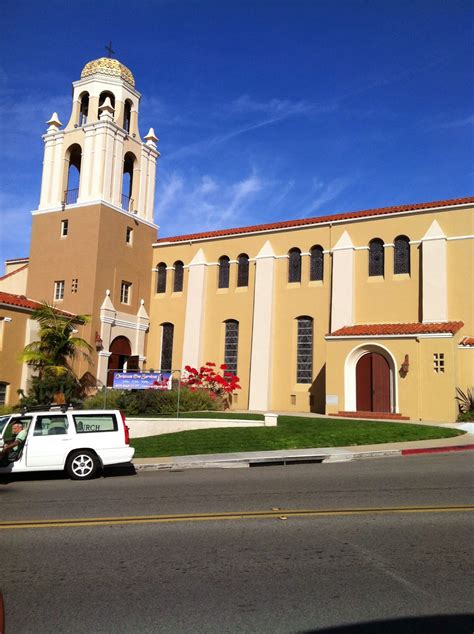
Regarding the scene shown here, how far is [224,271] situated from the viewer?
33.5 meters

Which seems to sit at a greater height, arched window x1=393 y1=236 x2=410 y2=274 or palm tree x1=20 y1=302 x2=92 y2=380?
arched window x1=393 y1=236 x2=410 y2=274

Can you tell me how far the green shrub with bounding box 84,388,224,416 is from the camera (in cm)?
2386

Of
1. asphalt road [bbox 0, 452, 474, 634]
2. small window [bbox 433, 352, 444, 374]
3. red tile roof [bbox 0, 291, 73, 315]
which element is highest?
red tile roof [bbox 0, 291, 73, 315]

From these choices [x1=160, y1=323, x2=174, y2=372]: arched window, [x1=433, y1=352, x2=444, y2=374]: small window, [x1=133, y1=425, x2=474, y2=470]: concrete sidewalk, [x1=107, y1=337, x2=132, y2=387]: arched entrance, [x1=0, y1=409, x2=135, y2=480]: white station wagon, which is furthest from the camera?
[x1=160, y1=323, x2=174, y2=372]: arched window

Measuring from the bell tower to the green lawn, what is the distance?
42.9 feet

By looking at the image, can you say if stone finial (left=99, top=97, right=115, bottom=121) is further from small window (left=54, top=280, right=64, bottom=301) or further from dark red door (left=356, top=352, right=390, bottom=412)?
dark red door (left=356, top=352, right=390, bottom=412)

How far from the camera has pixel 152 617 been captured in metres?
4.43

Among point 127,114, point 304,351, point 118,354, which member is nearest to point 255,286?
point 304,351

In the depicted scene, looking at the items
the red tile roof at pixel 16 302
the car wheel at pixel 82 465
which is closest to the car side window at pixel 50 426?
the car wheel at pixel 82 465

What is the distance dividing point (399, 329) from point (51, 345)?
1606 cm

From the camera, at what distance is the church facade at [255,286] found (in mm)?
25953

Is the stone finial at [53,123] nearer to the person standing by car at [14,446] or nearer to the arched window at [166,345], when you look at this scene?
the arched window at [166,345]

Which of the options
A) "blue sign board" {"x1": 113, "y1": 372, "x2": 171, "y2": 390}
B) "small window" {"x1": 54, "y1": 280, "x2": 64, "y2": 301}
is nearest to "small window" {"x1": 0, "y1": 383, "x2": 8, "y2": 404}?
"small window" {"x1": 54, "y1": 280, "x2": 64, "y2": 301}

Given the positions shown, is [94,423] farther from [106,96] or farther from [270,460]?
[106,96]
